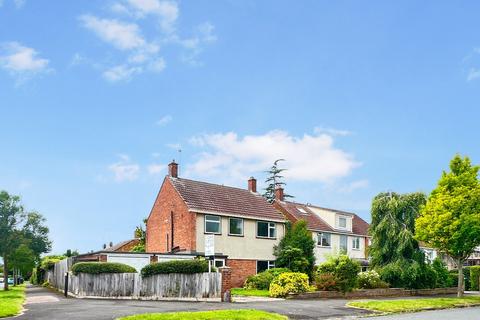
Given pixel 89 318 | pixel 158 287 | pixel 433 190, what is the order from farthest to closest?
pixel 433 190
pixel 158 287
pixel 89 318

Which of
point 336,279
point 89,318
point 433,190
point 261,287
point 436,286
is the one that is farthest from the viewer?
point 436,286

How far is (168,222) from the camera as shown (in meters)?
43.7

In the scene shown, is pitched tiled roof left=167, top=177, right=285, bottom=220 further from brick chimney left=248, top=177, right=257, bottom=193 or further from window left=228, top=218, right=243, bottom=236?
brick chimney left=248, top=177, right=257, bottom=193

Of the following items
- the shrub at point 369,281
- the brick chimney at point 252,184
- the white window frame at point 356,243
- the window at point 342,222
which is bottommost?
the shrub at point 369,281

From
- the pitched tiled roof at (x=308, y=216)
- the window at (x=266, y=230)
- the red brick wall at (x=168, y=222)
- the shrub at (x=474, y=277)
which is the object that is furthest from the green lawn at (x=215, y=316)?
the shrub at (x=474, y=277)

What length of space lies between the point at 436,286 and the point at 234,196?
17666 mm

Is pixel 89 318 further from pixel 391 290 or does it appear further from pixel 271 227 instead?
pixel 271 227

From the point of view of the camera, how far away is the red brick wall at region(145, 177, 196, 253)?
40344mm

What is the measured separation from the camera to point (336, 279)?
106ft

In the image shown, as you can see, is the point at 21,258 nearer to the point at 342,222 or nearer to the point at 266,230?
the point at 266,230

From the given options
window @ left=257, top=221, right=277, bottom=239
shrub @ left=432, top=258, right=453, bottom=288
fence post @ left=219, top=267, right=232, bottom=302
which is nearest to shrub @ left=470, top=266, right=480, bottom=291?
shrub @ left=432, top=258, right=453, bottom=288

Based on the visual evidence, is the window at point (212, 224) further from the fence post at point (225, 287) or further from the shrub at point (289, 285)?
the fence post at point (225, 287)

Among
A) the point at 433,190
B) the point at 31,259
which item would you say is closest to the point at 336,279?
the point at 433,190

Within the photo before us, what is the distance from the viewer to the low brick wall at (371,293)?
1220 inches
